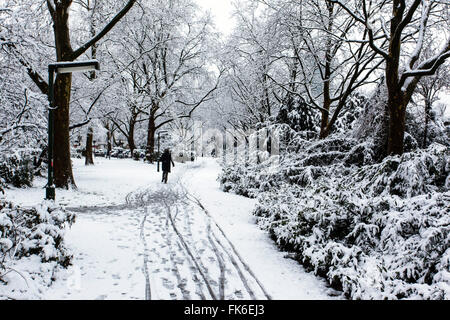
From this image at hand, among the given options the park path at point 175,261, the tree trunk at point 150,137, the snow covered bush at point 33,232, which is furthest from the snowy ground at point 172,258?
the tree trunk at point 150,137

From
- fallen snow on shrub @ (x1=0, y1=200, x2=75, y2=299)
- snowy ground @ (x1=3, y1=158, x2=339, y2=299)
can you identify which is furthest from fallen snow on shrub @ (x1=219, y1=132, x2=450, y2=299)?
fallen snow on shrub @ (x1=0, y1=200, x2=75, y2=299)

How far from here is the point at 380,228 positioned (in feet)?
14.8

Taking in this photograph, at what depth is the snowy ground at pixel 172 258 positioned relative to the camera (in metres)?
3.84

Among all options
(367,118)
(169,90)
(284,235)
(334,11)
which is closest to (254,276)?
(284,235)

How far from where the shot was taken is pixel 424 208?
4.02 meters

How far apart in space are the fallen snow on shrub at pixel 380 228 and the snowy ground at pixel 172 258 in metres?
0.46

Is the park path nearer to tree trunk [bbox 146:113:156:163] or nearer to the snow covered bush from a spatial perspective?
the snow covered bush

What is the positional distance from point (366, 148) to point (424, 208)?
4265 millimetres

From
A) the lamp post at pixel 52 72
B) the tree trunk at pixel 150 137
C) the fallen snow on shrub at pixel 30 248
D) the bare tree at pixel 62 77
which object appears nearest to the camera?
the fallen snow on shrub at pixel 30 248

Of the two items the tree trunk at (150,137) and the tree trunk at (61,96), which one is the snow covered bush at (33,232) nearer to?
the tree trunk at (61,96)

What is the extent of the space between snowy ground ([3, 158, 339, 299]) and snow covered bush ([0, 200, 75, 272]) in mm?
392

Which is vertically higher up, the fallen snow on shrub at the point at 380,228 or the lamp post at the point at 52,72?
the lamp post at the point at 52,72
